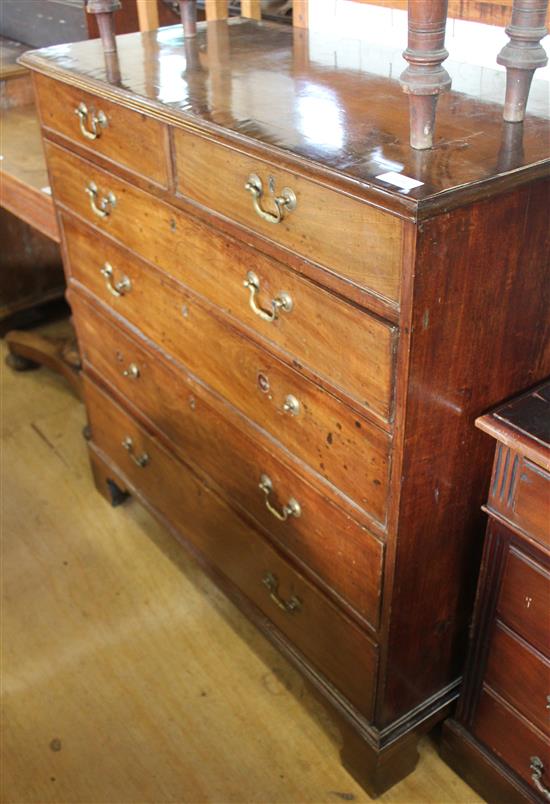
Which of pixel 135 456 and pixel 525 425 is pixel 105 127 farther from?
pixel 525 425

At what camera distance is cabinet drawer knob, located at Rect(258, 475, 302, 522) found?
5.03 feet

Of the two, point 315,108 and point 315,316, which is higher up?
point 315,108

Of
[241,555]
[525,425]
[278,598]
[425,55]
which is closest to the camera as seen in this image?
[425,55]

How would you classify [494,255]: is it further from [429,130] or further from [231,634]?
[231,634]

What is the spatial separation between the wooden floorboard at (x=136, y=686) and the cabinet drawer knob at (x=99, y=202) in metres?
0.95

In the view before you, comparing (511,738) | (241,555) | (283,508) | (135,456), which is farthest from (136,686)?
(511,738)

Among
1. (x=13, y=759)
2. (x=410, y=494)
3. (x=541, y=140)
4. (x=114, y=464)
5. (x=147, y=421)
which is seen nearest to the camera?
(x=541, y=140)

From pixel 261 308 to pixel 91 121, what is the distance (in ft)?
1.89

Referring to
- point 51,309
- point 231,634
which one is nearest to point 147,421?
point 231,634

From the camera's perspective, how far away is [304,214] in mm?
1199

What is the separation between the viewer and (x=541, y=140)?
118 cm

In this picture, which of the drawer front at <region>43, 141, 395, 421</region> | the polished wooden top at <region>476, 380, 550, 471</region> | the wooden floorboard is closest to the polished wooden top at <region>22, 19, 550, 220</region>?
the drawer front at <region>43, 141, 395, 421</region>

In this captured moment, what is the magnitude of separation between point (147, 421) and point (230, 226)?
2.43 ft

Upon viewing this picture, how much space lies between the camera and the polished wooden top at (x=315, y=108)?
1089mm
